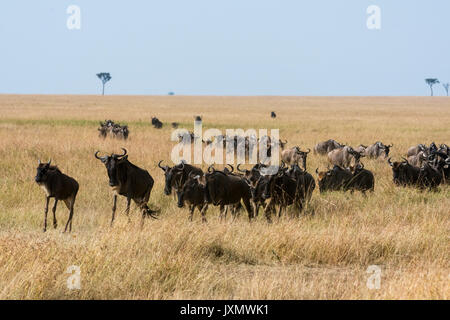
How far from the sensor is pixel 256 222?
34.1ft

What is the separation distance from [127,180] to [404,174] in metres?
7.14

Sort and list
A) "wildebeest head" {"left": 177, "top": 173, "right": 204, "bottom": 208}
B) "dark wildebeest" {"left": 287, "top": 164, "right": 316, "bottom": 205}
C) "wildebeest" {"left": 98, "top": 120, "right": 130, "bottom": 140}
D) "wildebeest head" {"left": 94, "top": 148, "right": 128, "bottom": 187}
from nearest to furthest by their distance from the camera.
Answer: "wildebeest head" {"left": 94, "top": 148, "right": 128, "bottom": 187} → "wildebeest head" {"left": 177, "top": 173, "right": 204, "bottom": 208} → "dark wildebeest" {"left": 287, "top": 164, "right": 316, "bottom": 205} → "wildebeest" {"left": 98, "top": 120, "right": 130, "bottom": 140}

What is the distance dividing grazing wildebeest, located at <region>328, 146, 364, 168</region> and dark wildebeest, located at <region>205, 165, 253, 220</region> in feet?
29.1

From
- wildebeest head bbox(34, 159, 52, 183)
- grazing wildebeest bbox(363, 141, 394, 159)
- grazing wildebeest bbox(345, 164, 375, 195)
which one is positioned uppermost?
wildebeest head bbox(34, 159, 52, 183)

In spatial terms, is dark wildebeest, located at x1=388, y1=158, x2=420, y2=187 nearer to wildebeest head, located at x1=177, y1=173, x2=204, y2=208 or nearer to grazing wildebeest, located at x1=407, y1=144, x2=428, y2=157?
grazing wildebeest, located at x1=407, y1=144, x2=428, y2=157

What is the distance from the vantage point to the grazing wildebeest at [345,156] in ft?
63.2

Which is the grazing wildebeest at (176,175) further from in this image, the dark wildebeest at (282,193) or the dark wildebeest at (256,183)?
the dark wildebeest at (282,193)

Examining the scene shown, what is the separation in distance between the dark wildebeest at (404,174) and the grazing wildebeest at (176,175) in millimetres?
5216

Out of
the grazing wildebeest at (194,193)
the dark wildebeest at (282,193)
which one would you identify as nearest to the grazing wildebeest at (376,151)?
the dark wildebeest at (282,193)

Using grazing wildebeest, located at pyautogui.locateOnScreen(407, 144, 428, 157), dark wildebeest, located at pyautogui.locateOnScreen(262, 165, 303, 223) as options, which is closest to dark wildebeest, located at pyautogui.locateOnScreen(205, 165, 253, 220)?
dark wildebeest, located at pyautogui.locateOnScreen(262, 165, 303, 223)

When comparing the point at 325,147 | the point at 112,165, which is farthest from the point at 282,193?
the point at 325,147

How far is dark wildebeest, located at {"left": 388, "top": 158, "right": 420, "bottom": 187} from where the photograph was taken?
14.2 meters

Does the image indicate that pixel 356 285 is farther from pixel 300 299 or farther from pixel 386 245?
pixel 386 245

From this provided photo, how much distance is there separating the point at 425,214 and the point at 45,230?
6.97 metres
